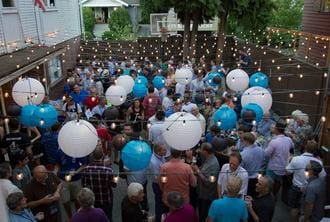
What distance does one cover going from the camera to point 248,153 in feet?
17.1

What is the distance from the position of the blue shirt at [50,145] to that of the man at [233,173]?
9.78 ft

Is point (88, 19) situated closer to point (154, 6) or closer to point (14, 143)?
point (154, 6)

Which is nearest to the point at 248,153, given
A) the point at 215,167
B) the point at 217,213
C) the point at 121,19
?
the point at 215,167

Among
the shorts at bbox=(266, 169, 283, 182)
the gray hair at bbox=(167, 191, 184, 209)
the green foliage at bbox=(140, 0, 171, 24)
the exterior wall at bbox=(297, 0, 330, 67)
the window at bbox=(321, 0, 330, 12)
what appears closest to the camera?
the gray hair at bbox=(167, 191, 184, 209)

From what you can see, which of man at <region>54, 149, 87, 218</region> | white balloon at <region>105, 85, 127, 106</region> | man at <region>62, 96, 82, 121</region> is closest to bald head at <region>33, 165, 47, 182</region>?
man at <region>54, 149, 87, 218</region>

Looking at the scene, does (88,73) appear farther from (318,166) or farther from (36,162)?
(318,166)

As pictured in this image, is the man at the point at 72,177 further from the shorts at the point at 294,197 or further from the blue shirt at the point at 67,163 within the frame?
the shorts at the point at 294,197

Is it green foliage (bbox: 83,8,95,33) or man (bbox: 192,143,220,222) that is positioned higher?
green foliage (bbox: 83,8,95,33)

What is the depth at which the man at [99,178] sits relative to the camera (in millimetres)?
4719

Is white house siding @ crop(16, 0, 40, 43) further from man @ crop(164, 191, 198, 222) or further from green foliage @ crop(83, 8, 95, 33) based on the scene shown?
green foliage @ crop(83, 8, 95, 33)

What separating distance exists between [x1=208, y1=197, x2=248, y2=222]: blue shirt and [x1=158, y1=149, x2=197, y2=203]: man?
2.69 ft

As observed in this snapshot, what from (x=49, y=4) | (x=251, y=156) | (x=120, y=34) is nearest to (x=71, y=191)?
(x=251, y=156)

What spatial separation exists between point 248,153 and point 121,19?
90.7ft

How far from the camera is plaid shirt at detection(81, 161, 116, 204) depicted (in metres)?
4.71
